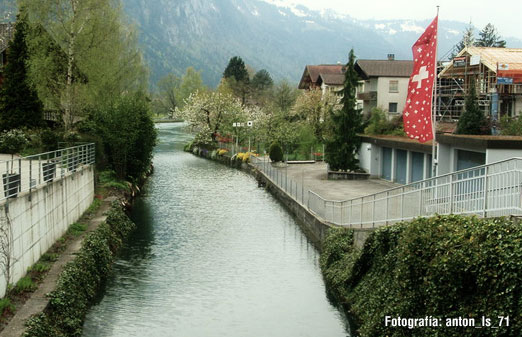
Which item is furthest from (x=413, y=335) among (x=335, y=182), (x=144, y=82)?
(x=144, y=82)

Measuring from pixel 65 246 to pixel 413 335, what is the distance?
1175cm

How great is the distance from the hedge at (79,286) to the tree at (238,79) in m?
81.1

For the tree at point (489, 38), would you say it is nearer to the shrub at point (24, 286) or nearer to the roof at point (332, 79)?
the roof at point (332, 79)

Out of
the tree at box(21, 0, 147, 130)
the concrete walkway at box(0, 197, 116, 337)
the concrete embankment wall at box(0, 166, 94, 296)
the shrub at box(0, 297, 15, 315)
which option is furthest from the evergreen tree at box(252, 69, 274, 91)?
the shrub at box(0, 297, 15, 315)

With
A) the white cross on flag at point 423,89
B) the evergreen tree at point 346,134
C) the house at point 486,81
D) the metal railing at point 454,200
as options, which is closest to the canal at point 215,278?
the metal railing at point 454,200

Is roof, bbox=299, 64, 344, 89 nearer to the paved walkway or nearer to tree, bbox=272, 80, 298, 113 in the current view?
tree, bbox=272, 80, 298, 113

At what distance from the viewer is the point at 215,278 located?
67.6 ft

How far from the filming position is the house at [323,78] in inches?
2810

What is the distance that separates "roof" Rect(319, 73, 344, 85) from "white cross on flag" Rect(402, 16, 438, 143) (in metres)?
49.6

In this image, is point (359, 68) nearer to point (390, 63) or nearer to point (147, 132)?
point (390, 63)

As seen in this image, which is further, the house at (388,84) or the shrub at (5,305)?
the house at (388,84)

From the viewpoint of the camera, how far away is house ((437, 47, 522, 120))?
38.6 m

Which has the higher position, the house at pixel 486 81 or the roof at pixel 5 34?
the roof at pixel 5 34

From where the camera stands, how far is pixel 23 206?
15945mm
